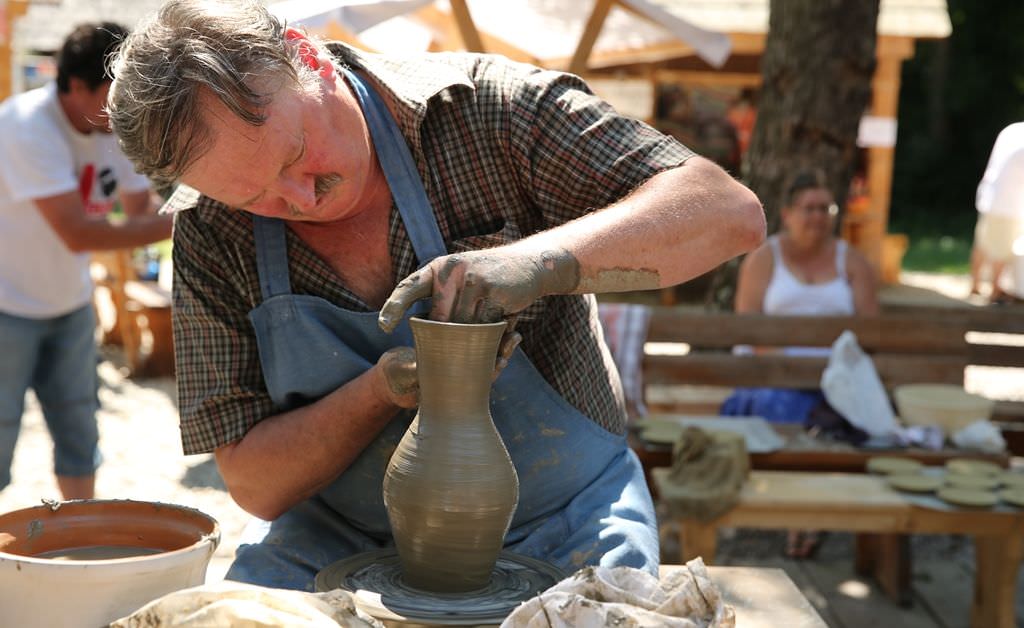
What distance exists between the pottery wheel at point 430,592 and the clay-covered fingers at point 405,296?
16.8 inches

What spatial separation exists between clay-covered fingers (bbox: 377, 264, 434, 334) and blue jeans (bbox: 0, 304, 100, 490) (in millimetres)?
2806

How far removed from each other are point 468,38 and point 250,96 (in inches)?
152

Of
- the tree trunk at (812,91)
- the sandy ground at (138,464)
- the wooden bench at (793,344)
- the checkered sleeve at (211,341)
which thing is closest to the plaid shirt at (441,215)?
the checkered sleeve at (211,341)

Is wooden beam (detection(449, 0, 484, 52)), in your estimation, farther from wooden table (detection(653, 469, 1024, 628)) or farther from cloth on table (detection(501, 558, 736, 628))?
cloth on table (detection(501, 558, 736, 628))

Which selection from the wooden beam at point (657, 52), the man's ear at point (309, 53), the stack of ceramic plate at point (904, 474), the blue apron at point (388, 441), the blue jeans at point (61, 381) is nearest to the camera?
the man's ear at point (309, 53)

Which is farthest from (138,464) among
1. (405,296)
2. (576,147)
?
(405,296)

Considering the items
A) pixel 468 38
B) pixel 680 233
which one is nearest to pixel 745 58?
pixel 468 38

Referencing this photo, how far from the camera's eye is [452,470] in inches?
66.4

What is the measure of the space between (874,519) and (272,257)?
2500 mm

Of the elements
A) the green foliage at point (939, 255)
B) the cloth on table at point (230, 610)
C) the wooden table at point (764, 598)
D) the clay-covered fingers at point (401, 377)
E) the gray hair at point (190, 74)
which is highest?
the gray hair at point (190, 74)

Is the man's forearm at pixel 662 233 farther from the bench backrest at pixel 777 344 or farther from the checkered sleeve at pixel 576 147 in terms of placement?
the bench backrest at pixel 777 344

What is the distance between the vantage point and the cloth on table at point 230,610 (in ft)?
4.35

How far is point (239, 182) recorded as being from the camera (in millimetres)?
1806

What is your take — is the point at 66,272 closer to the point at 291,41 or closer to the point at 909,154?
the point at 291,41
